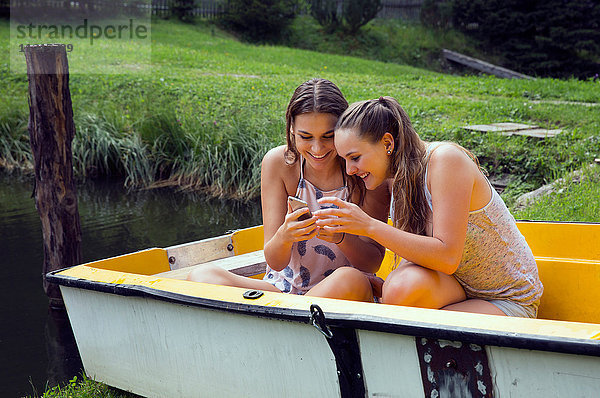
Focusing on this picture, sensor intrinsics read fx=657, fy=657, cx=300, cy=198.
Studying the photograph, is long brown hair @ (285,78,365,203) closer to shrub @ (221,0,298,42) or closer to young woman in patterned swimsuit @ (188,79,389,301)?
young woman in patterned swimsuit @ (188,79,389,301)

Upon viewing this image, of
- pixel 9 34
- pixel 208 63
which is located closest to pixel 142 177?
pixel 208 63

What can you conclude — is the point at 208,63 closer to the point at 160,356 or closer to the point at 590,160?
the point at 590,160

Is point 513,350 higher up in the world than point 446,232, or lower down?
lower down

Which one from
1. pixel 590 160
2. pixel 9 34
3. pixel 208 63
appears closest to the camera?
pixel 590 160

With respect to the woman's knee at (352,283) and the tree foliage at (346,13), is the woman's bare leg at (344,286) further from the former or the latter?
the tree foliage at (346,13)

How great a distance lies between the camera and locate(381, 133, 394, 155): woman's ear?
8.08ft

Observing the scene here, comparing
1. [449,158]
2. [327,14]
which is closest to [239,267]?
[449,158]

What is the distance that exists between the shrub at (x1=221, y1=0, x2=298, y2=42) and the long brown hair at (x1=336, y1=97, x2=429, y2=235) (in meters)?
17.8

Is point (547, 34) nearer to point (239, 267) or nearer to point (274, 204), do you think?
point (239, 267)

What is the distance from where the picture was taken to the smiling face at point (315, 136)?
2.70 metres

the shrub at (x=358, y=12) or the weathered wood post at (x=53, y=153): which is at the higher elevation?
the shrub at (x=358, y=12)

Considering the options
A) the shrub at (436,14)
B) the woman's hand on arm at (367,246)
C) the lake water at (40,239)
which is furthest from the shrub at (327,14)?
the woman's hand on arm at (367,246)

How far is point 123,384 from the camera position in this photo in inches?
125

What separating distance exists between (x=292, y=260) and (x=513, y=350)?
1266 mm
